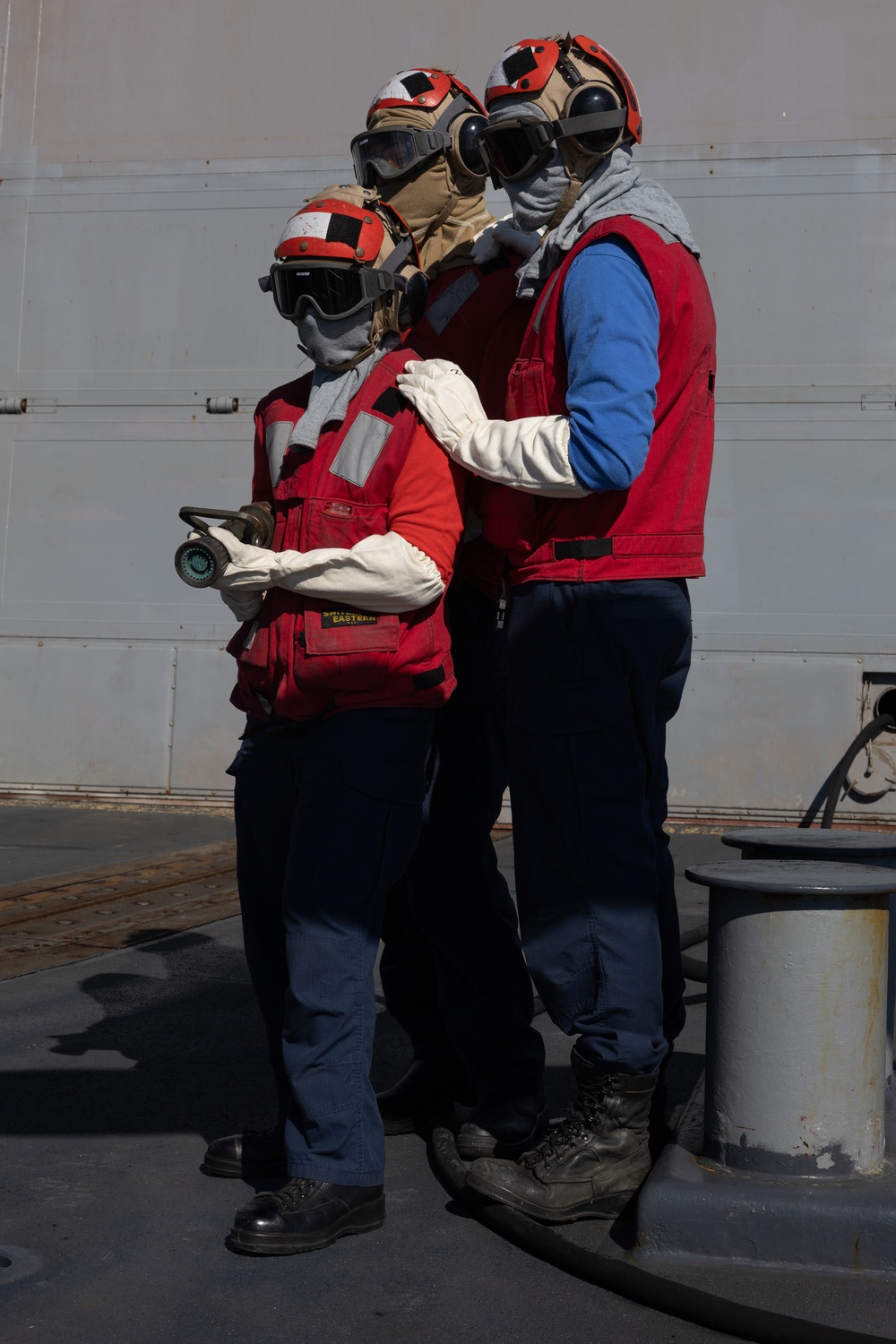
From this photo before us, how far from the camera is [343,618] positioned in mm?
2553

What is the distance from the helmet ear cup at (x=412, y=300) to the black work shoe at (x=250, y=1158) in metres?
1.68

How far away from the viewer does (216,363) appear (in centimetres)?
850

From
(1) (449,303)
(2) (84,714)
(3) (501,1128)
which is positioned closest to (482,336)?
(1) (449,303)

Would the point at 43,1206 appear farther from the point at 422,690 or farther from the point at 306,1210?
the point at 422,690

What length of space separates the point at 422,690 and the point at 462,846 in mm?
478

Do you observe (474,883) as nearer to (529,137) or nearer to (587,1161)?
(587,1161)

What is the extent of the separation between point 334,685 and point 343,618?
0.41 ft

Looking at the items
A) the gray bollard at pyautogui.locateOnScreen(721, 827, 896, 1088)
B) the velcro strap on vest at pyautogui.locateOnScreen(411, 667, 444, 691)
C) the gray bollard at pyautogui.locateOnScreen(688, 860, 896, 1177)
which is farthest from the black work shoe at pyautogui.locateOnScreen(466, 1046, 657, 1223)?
the velcro strap on vest at pyautogui.locateOnScreen(411, 667, 444, 691)

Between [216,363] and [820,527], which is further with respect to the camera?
[216,363]

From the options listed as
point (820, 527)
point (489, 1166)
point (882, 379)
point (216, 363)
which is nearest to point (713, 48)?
point (882, 379)

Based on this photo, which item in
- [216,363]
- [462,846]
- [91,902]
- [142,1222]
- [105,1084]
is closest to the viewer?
[142,1222]

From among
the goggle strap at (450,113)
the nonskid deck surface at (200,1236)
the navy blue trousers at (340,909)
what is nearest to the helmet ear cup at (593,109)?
the goggle strap at (450,113)

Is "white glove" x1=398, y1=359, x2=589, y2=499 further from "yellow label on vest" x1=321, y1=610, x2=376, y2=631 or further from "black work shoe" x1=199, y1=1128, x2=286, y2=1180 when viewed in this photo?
"black work shoe" x1=199, y1=1128, x2=286, y2=1180

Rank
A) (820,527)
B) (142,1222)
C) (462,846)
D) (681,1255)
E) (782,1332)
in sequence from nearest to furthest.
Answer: (782,1332)
(681,1255)
(142,1222)
(462,846)
(820,527)
